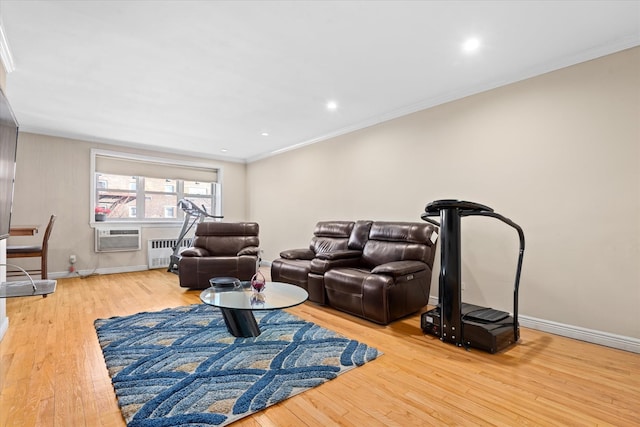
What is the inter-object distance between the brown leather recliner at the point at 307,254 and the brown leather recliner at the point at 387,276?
1.39ft

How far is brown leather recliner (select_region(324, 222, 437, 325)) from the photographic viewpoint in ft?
9.77

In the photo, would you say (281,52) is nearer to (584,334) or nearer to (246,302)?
(246,302)

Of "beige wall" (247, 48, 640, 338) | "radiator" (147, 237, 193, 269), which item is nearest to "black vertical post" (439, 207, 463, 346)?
"beige wall" (247, 48, 640, 338)

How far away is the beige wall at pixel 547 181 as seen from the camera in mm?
2469

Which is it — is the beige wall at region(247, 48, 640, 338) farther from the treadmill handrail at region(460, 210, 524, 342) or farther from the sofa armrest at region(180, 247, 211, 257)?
the sofa armrest at region(180, 247, 211, 257)

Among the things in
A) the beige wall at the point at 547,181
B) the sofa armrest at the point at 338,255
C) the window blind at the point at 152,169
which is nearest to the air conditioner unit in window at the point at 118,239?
the window blind at the point at 152,169

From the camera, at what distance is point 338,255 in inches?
146

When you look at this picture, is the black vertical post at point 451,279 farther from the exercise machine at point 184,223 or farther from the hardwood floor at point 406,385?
the exercise machine at point 184,223

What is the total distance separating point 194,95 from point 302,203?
8.80 ft

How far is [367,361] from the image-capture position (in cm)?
221

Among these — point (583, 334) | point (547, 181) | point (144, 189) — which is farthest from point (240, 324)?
point (144, 189)

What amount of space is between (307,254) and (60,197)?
14.3ft

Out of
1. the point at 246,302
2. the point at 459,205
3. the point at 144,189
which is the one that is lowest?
the point at 246,302

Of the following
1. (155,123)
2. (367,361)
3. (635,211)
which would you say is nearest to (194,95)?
(155,123)
